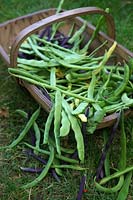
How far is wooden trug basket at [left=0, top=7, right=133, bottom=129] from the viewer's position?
1.65 meters

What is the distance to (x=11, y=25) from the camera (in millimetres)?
2113

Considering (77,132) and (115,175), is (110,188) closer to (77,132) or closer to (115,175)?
(115,175)

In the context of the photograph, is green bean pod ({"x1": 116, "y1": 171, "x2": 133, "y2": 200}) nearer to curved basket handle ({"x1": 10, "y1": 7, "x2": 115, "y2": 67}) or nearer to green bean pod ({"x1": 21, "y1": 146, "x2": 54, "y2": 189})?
green bean pod ({"x1": 21, "y1": 146, "x2": 54, "y2": 189})

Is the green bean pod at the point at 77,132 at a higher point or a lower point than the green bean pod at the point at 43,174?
higher

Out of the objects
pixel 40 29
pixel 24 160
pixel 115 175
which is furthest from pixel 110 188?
pixel 40 29

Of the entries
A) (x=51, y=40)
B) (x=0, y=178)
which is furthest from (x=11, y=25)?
(x=0, y=178)

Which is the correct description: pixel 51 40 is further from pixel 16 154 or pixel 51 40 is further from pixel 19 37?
pixel 16 154

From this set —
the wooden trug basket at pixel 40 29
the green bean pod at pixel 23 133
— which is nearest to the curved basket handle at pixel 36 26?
the wooden trug basket at pixel 40 29

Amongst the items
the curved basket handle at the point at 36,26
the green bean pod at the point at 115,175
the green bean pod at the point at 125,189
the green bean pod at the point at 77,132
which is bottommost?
the green bean pod at the point at 125,189

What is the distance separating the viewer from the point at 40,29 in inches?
67.2

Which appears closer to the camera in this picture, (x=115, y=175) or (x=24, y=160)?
(x=115, y=175)

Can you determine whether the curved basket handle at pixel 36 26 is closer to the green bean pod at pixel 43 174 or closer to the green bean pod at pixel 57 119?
the green bean pod at pixel 57 119

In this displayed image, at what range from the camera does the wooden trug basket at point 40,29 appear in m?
1.65

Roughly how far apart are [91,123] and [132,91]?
0.27 metres
